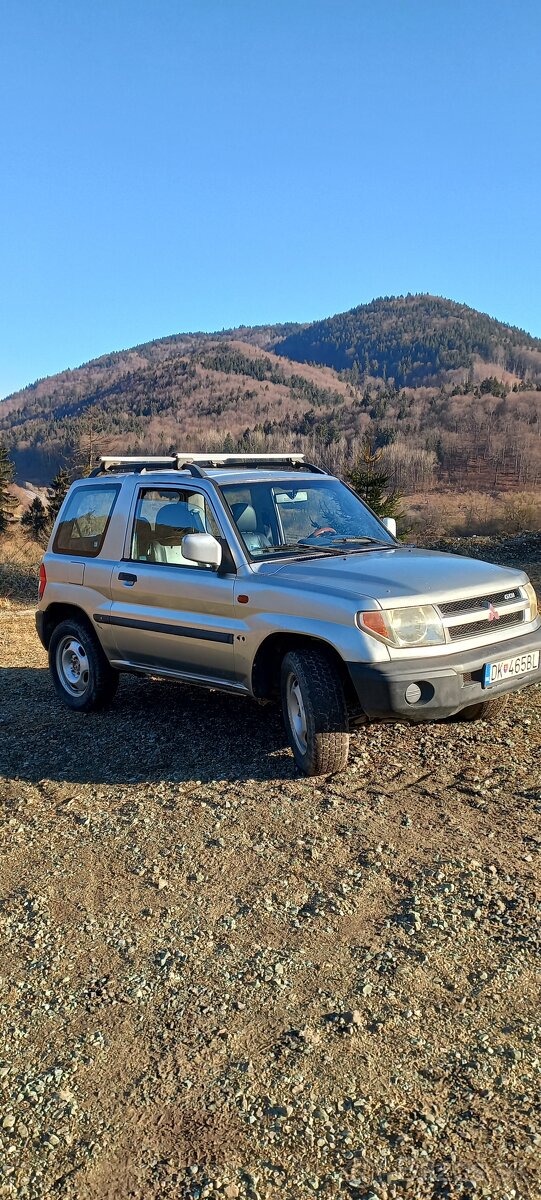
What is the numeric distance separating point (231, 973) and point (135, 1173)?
0.95 meters

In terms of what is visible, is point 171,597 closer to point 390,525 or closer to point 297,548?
point 297,548

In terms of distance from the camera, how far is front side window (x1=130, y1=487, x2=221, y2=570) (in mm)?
6012

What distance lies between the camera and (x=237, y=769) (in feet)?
17.7

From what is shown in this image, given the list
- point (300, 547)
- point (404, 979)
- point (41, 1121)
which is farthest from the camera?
point (300, 547)

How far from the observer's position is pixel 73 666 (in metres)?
7.29

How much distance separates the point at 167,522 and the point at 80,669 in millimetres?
1671

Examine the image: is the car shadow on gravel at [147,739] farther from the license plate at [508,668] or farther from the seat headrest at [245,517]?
the seat headrest at [245,517]

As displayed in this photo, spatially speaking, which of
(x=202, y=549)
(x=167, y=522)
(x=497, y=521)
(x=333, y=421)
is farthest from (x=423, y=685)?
(x=333, y=421)

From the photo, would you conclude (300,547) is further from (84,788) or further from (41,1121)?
(41,1121)

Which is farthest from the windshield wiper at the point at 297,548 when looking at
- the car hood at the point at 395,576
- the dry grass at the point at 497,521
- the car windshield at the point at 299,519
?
Result: the dry grass at the point at 497,521

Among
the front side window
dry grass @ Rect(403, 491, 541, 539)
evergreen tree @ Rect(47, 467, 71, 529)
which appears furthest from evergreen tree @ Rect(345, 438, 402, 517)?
the front side window

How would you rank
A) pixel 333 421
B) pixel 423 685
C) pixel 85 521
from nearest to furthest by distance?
pixel 423 685
pixel 85 521
pixel 333 421

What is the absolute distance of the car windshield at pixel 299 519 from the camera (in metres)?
5.85

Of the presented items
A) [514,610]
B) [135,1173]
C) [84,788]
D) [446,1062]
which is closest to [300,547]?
[514,610]
